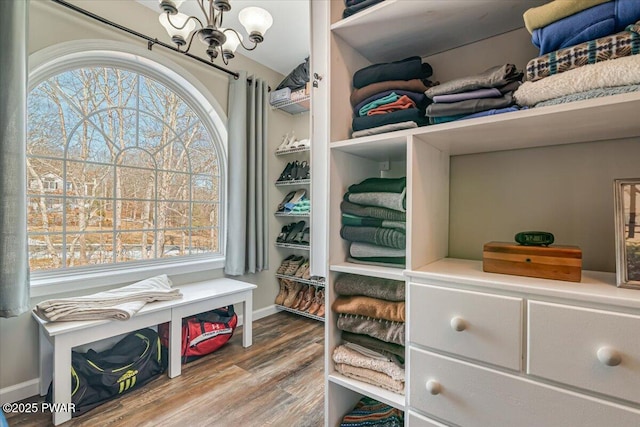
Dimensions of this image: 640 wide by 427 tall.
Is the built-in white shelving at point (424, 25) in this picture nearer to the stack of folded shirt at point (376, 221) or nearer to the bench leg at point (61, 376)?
the stack of folded shirt at point (376, 221)

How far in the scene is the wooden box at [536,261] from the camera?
73 cm

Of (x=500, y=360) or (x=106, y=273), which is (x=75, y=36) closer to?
(x=106, y=273)

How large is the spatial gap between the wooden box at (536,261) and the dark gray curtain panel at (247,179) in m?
2.22

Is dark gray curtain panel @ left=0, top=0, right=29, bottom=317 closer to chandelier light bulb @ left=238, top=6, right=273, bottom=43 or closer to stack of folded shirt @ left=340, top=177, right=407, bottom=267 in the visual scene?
chandelier light bulb @ left=238, top=6, right=273, bottom=43

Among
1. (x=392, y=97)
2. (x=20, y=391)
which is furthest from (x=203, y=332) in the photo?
(x=392, y=97)

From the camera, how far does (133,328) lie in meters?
1.77

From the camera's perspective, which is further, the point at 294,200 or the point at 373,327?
the point at 294,200

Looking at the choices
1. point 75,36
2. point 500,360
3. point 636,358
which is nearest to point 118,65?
point 75,36

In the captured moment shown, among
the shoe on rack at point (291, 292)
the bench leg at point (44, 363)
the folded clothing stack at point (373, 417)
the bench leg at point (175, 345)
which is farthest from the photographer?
the shoe on rack at point (291, 292)

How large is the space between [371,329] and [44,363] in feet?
6.64

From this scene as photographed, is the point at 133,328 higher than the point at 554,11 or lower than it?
lower

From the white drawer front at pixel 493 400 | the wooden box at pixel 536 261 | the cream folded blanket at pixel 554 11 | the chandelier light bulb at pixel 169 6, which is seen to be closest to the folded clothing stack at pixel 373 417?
the white drawer front at pixel 493 400

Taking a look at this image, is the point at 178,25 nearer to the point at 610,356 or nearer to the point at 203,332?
the point at 203,332

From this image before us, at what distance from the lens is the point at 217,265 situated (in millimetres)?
2695
